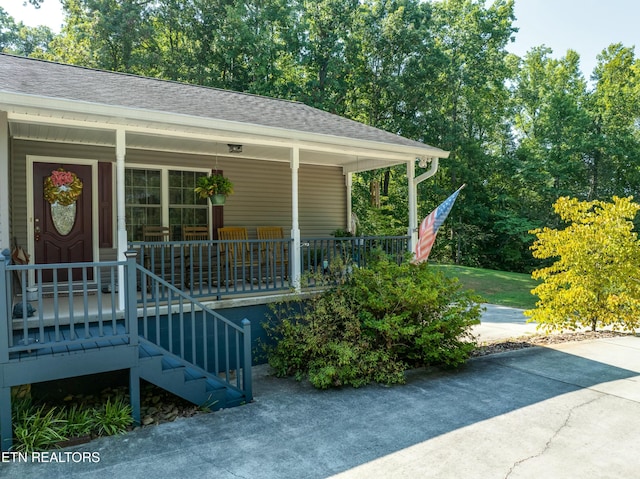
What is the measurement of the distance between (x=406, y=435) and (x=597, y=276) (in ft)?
18.3

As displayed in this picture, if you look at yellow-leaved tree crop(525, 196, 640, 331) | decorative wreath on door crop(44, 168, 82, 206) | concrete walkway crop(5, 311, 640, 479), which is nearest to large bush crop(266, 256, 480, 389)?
concrete walkway crop(5, 311, 640, 479)

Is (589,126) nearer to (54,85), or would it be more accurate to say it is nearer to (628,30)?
(628,30)

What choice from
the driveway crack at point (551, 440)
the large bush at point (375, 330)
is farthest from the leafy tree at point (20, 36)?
the driveway crack at point (551, 440)

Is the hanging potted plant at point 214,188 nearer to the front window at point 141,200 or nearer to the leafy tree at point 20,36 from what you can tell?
the front window at point 141,200

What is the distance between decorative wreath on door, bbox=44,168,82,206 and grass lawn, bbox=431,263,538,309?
9.21m

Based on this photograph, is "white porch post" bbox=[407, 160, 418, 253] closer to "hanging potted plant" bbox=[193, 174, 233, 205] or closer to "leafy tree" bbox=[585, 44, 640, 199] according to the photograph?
"hanging potted plant" bbox=[193, 174, 233, 205]

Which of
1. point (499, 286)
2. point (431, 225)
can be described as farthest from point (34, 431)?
point (499, 286)

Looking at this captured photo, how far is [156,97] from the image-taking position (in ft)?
21.3

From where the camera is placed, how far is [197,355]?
589cm

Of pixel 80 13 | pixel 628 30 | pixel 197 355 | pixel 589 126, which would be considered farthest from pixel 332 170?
pixel 628 30

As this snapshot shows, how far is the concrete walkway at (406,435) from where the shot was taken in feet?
11.4

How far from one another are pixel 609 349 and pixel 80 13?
69.8ft

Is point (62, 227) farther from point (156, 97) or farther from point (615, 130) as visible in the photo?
point (615, 130)

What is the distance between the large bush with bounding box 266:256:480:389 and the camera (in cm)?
553
